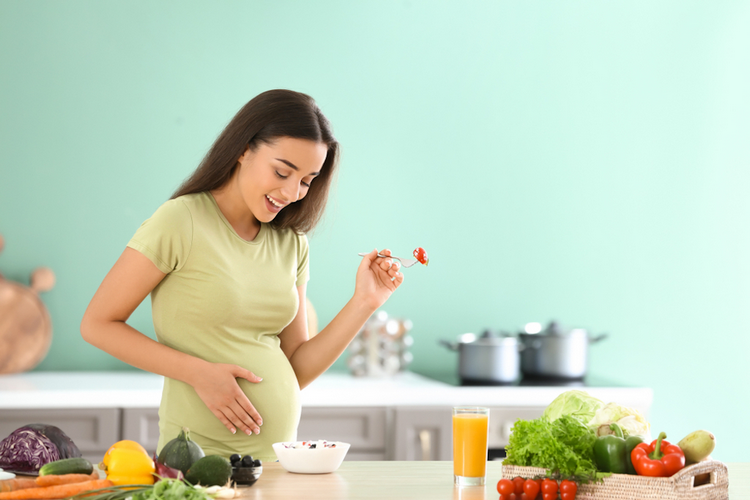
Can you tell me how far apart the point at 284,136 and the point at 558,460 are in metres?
0.78

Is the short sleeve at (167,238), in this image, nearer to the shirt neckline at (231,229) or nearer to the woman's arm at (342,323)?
the shirt neckline at (231,229)

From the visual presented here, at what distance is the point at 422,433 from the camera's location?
2.30 meters

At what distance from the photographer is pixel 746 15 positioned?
122 inches

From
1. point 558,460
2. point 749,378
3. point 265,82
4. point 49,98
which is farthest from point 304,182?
point 749,378

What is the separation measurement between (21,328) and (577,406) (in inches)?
80.2

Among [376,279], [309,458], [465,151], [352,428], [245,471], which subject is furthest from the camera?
[465,151]

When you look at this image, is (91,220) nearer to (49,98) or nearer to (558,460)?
(49,98)

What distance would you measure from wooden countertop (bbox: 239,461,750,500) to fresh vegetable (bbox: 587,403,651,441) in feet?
0.56

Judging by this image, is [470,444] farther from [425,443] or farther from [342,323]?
[425,443]

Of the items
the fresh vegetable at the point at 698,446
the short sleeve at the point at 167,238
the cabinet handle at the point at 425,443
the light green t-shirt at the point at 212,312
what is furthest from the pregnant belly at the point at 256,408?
the cabinet handle at the point at 425,443

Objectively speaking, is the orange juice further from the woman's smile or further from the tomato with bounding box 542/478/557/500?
the woman's smile

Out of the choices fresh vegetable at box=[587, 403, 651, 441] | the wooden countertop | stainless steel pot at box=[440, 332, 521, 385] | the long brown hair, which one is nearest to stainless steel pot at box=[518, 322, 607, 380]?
stainless steel pot at box=[440, 332, 521, 385]

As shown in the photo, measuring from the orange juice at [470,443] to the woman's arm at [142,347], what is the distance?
1.34 feet

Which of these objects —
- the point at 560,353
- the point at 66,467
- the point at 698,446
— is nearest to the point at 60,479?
the point at 66,467
